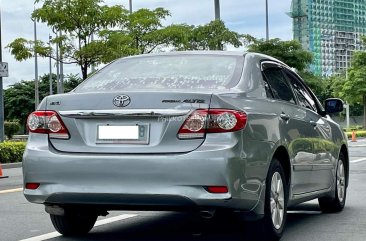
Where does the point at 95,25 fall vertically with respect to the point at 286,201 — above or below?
above

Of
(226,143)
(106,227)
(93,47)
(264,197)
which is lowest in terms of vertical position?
(106,227)

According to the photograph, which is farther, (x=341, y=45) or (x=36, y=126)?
(x=341, y=45)

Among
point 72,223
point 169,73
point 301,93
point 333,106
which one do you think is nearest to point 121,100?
point 169,73

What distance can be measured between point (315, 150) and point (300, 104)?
0.47 meters

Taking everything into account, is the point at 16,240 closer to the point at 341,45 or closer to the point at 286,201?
the point at 286,201

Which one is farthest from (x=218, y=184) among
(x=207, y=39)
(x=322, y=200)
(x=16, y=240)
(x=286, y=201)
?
(x=207, y=39)

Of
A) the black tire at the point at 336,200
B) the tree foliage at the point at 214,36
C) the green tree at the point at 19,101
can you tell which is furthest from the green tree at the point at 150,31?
the green tree at the point at 19,101

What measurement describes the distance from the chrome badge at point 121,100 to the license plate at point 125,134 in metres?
0.16

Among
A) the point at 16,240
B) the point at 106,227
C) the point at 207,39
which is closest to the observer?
the point at 16,240

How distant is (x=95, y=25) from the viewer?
27578mm

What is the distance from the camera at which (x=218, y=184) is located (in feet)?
17.3

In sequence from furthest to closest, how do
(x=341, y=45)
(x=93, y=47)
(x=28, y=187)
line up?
(x=341, y=45) < (x=93, y=47) < (x=28, y=187)

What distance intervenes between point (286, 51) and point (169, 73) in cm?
4657

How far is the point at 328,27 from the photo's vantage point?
102875 mm
